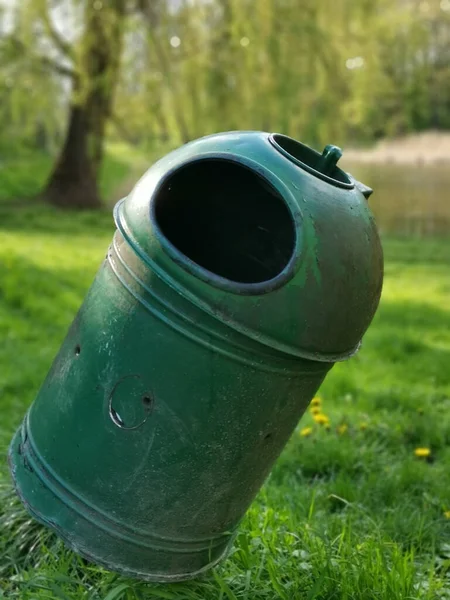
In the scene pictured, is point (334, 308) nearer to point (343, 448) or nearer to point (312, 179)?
point (312, 179)

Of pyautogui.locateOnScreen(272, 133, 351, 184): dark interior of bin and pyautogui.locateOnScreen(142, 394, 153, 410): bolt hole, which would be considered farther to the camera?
pyautogui.locateOnScreen(272, 133, 351, 184): dark interior of bin

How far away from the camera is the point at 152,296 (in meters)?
1.88

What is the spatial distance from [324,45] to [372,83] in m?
1.40

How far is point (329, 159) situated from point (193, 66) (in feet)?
26.6

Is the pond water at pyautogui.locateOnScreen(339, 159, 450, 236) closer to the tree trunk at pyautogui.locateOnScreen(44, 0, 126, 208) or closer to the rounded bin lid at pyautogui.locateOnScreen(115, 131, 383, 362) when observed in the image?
the tree trunk at pyautogui.locateOnScreen(44, 0, 126, 208)

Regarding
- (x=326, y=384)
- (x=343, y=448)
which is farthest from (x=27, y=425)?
(x=326, y=384)

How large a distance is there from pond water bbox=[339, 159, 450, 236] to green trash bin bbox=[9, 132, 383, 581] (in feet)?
41.2

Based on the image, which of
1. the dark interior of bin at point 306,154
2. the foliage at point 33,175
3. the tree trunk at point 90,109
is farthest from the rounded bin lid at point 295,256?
the foliage at point 33,175

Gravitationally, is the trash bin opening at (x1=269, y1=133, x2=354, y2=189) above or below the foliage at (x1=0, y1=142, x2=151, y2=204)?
above

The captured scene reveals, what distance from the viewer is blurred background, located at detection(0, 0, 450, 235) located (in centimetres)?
964

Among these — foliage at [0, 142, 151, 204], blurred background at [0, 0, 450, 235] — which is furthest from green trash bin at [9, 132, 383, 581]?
foliage at [0, 142, 151, 204]

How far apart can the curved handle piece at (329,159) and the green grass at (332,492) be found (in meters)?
1.15

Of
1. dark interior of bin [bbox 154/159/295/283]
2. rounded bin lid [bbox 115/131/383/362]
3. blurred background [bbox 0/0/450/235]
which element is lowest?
blurred background [bbox 0/0/450/235]

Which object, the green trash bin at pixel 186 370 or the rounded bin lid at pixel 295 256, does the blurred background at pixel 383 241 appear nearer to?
the green trash bin at pixel 186 370
